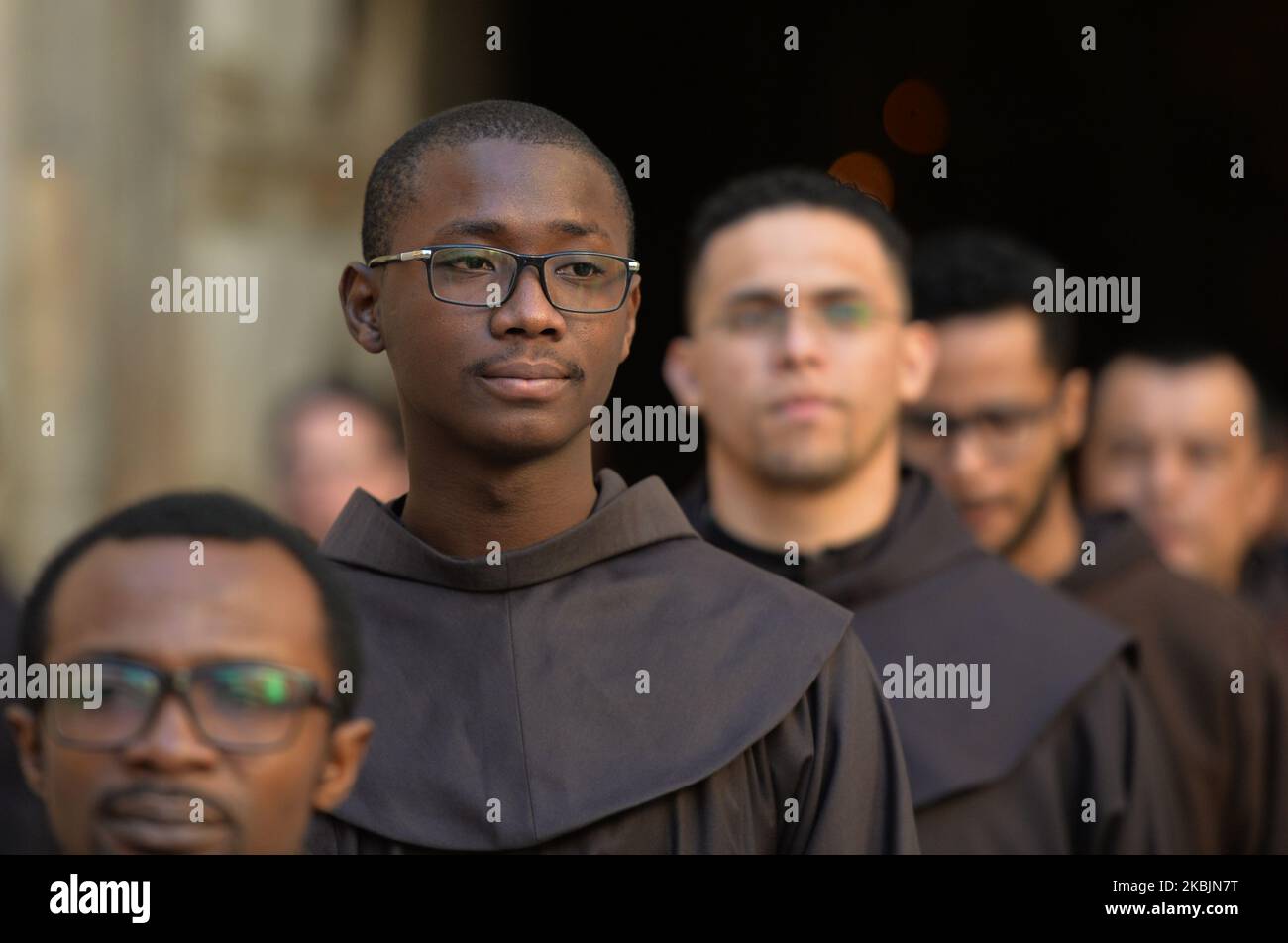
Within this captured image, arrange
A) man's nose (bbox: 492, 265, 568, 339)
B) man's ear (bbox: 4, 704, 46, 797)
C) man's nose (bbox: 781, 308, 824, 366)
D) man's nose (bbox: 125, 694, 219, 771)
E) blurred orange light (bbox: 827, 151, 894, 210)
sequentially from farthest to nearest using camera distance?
1. blurred orange light (bbox: 827, 151, 894, 210)
2. man's nose (bbox: 781, 308, 824, 366)
3. man's nose (bbox: 492, 265, 568, 339)
4. man's ear (bbox: 4, 704, 46, 797)
5. man's nose (bbox: 125, 694, 219, 771)

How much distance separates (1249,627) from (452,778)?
420 cm

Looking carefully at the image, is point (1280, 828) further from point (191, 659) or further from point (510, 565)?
point (191, 659)

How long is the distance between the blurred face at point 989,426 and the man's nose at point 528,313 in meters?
3.25

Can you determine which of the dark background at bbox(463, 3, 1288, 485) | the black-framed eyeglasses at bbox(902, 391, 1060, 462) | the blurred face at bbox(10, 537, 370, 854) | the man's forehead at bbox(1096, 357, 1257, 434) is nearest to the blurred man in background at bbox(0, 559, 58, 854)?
the blurred face at bbox(10, 537, 370, 854)

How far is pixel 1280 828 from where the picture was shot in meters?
6.35

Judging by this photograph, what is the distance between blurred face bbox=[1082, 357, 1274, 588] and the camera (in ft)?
26.6

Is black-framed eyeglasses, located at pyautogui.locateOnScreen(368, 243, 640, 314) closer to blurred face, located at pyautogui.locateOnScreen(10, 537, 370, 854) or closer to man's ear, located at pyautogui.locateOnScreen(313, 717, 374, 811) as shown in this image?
blurred face, located at pyautogui.locateOnScreen(10, 537, 370, 854)

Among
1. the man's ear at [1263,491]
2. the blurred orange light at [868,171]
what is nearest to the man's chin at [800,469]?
the man's ear at [1263,491]

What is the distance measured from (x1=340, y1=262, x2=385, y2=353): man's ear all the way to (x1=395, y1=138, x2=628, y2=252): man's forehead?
13 cm

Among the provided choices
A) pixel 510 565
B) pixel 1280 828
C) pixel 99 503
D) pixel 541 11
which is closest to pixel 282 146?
pixel 99 503

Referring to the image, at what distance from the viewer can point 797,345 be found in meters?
4.75

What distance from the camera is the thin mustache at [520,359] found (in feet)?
10.3

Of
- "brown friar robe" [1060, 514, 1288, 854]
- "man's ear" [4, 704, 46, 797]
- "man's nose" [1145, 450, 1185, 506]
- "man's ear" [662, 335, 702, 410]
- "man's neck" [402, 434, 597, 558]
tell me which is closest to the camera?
"man's ear" [4, 704, 46, 797]

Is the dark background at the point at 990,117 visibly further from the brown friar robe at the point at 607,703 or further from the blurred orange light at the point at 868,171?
Answer: the brown friar robe at the point at 607,703
